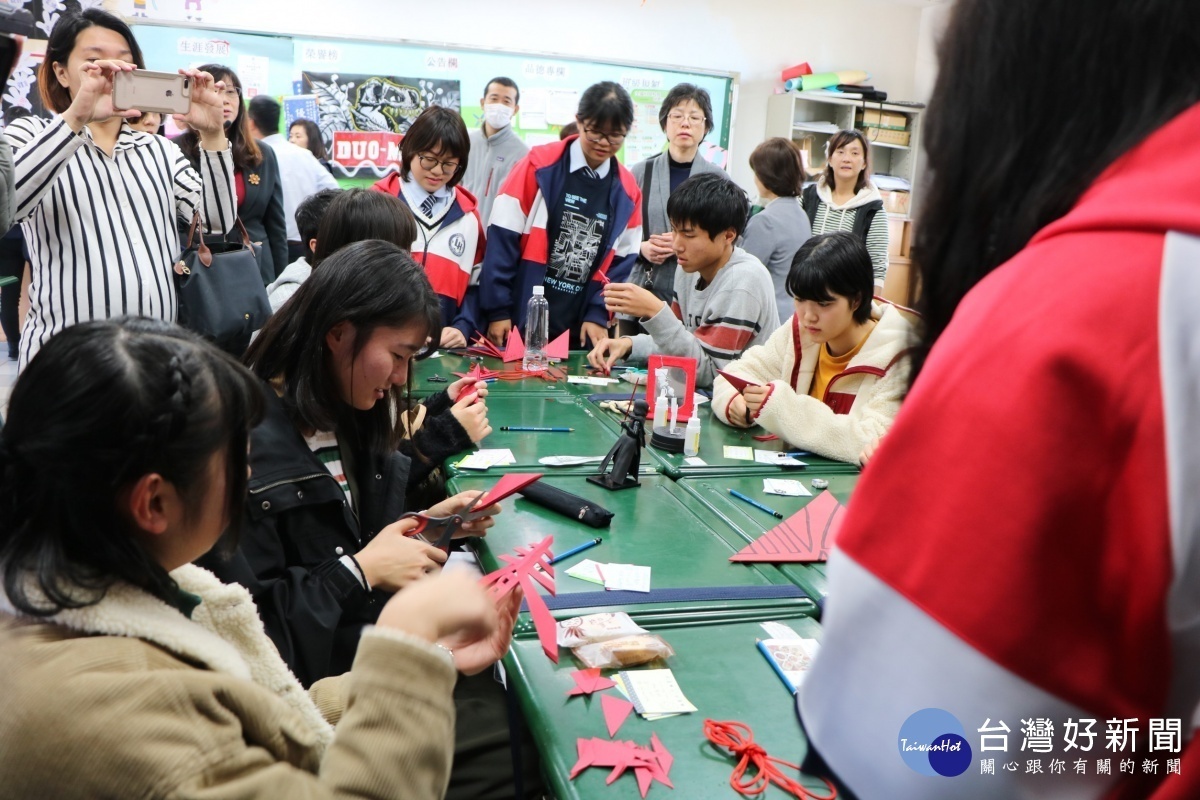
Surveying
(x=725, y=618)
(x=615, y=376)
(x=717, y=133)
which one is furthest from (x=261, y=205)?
(x=717, y=133)

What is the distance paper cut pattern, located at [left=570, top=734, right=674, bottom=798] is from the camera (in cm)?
98

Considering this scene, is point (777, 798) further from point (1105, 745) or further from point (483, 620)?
point (1105, 745)

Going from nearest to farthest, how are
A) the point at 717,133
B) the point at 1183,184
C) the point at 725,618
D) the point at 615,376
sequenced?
1. the point at 1183,184
2. the point at 725,618
3. the point at 615,376
4. the point at 717,133

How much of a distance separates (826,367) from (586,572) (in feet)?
4.14

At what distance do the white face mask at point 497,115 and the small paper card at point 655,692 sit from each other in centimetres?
398

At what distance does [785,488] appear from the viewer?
2.02 metres

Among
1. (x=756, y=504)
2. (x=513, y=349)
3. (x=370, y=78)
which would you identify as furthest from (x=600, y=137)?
(x=370, y=78)

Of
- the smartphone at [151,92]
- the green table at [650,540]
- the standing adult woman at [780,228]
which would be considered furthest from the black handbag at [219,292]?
the standing adult woman at [780,228]

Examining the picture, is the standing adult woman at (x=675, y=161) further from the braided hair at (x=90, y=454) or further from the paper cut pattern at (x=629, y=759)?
the braided hair at (x=90, y=454)

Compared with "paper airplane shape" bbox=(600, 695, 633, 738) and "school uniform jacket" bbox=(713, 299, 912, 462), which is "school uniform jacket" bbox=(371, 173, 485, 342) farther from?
"paper airplane shape" bbox=(600, 695, 633, 738)

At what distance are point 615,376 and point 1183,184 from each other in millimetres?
2650

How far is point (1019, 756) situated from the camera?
51 cm

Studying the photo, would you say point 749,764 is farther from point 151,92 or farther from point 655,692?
point 151,92

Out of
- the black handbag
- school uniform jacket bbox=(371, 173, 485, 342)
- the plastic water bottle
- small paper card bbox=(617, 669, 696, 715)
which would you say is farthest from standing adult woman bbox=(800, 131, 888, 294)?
small paper card bbox=(617, 669, 696, 715)
